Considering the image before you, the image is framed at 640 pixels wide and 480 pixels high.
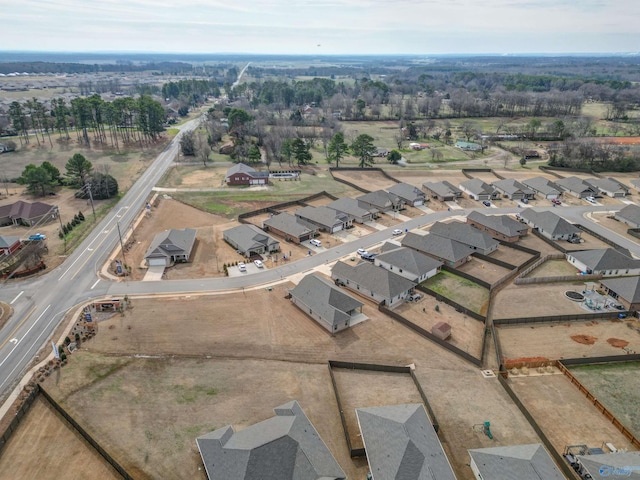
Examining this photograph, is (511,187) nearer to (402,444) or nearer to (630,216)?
(630,216)

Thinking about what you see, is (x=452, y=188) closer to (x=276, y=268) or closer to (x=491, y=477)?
(x=276, y=268)

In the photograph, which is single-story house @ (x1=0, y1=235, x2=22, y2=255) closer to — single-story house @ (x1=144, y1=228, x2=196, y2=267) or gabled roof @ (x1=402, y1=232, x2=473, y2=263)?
single-story house @ (x1=144, y1=228, x2=196, y2=267)

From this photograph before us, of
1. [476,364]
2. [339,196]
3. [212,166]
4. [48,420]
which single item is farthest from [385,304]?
[212,166]

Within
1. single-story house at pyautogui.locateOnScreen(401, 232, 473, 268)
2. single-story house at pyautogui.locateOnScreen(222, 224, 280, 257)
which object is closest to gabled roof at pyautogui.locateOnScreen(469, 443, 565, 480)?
single-story house at pyautogui.locateOnScreen(401, 232, 473, 268)

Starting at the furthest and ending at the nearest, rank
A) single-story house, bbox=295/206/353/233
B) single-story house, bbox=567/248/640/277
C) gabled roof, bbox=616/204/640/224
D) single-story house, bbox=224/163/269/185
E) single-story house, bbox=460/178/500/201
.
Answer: single-story house, bbox=224/163/269/185 → single-story house, bbox=460/178/500/201 → gabled roof, bbox=616/204/640/224 → single-story house, bbox=295/206/353/233 → single-story house, bbox=567/248/640/277

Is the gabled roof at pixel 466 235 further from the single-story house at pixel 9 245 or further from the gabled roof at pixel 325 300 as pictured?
the single-story house at pixel 9 245

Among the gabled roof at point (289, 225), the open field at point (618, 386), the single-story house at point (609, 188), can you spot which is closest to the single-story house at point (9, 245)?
the gabled roof at point (289, 225)
